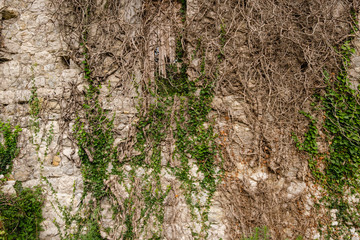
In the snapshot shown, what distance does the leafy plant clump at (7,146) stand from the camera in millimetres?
3070

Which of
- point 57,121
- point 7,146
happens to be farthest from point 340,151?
point 7,146

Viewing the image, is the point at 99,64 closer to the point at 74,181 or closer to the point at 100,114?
the point at 100,114

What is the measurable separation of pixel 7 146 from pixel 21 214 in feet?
3.46

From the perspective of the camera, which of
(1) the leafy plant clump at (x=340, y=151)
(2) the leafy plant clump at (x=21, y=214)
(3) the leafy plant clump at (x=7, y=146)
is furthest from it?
(1) the leafy plant clump at (x=340, y=151)

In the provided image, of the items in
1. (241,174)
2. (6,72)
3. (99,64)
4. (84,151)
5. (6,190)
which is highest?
(99,64)

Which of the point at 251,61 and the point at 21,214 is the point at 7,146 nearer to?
the point at 21,214

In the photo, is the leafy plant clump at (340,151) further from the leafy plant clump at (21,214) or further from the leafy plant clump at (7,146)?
the leafy plant clump at (7,146)

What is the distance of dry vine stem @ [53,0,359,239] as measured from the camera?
329 cm

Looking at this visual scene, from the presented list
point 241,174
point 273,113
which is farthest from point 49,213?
point 273,113

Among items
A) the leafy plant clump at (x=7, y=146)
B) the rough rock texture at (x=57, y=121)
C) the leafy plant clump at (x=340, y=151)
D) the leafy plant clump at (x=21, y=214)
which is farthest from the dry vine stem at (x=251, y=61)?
the leafy plant clump at (x=21, y=214)

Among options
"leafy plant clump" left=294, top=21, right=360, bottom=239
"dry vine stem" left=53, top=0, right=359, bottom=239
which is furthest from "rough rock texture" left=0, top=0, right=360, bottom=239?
"leafy plant clump" left=294, top=21, right=360, bottom=239

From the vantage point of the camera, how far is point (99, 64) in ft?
10.9

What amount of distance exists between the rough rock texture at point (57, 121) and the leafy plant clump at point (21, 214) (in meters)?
0.13

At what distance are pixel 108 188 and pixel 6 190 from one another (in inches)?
55.8
